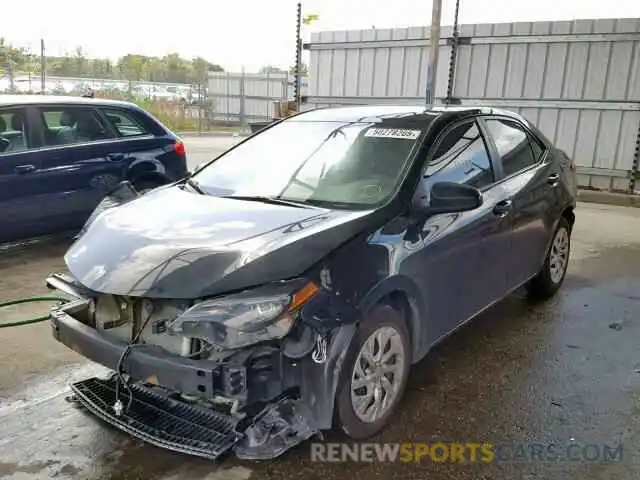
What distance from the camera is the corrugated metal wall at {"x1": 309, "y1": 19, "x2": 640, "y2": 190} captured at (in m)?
9.99

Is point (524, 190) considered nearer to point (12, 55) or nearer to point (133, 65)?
point (12, 55)

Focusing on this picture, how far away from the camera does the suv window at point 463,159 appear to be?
335 centimetres

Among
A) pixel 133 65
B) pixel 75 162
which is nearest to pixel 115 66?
pixel 133 65

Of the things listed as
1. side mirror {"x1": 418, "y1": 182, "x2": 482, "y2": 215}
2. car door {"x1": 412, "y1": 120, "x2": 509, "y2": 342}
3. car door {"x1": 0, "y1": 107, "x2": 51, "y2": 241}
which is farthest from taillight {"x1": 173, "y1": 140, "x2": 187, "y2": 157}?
side mirror {"x1": 418, "y1": 182, "x2": 482, "y2": 215}

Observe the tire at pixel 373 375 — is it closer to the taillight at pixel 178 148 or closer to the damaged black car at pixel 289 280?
the damaged black car at pixel 289 280

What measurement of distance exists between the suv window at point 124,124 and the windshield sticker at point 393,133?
12.3ft

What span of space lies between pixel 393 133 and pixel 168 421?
1930 millimetres

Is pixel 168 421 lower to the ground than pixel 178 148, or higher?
lower

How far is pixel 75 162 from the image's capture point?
19.2 feet

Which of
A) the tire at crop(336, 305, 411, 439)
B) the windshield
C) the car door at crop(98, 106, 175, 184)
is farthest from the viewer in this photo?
the car door at crop(98, 106, 175, 184)

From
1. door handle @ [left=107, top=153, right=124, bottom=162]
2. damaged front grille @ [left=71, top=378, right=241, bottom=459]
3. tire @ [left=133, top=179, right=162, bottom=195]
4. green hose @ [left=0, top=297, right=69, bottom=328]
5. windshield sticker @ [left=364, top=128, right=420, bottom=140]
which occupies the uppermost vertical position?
windshield sticker @ [left=364, top=128, right=420, bottom=140]

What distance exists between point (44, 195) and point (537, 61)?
8.46 metres

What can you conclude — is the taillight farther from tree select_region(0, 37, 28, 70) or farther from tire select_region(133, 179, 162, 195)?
tree select_region(0, 37, 28, 70)

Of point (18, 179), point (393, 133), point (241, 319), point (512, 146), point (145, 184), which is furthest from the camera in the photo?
point (145, 184)
